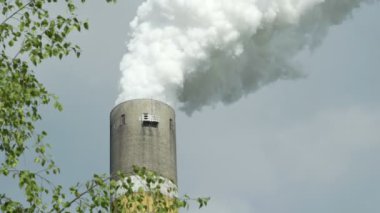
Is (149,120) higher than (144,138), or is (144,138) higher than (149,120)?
(149,120)

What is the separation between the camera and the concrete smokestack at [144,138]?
25.4 metres

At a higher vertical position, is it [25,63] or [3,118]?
[25,63]

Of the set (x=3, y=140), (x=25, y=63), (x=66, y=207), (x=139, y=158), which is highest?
(x=139, y=158)

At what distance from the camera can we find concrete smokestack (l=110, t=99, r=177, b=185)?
25.4 metres

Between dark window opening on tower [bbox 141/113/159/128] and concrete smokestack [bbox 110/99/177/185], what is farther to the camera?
dark window opening on tower [bbox 141/113/159/128]

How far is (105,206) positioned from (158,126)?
15.5 metres

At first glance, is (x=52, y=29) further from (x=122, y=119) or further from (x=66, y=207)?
(x=122, y=119)

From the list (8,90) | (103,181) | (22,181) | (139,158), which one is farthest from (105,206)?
(139,158)

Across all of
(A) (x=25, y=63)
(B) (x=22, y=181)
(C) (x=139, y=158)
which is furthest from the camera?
(C) (x=139, y=158)

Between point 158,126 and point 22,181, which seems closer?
point 22,181

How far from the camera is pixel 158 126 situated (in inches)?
1030

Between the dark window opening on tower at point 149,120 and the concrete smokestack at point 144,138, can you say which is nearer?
the concrete smokestack at point 144,138

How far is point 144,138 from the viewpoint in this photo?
25703 mm

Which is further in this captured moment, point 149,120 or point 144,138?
point 149,120
